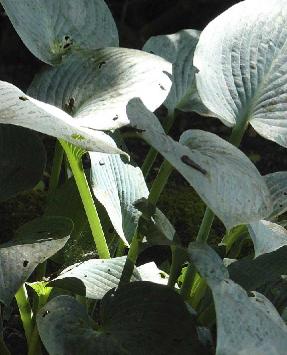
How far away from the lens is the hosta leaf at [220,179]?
2.39ft

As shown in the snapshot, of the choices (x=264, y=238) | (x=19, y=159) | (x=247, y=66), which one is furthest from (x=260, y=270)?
(x=19, y=159)

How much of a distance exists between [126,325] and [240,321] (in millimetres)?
193

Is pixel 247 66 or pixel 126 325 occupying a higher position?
pixel 247 66

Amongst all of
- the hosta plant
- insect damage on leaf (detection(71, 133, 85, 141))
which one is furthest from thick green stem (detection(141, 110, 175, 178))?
insect damage on leaf (detection(71, 133, 85, 141))

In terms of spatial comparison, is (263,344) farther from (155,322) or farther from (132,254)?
(132,254)

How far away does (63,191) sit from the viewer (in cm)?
117

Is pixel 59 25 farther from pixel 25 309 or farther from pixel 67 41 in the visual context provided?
pixel 25 309

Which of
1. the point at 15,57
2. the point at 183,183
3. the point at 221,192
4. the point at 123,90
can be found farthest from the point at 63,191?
the point at 15,57

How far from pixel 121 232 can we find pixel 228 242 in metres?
0.15

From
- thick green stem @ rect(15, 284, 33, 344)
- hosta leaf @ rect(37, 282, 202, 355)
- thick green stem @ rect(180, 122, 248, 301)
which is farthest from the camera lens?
thick green stem @ rect(15, 284, 33, 344)

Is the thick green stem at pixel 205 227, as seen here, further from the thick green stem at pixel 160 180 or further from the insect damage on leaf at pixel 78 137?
the insect damage on leaf at pixel 78 137

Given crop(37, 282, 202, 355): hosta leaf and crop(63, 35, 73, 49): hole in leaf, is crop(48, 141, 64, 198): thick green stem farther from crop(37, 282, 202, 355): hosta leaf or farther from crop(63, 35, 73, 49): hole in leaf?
crop(37, 282, 202, 355): hosta leaf

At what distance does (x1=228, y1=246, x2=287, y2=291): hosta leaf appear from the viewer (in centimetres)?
90

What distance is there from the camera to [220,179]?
0.75 metres
